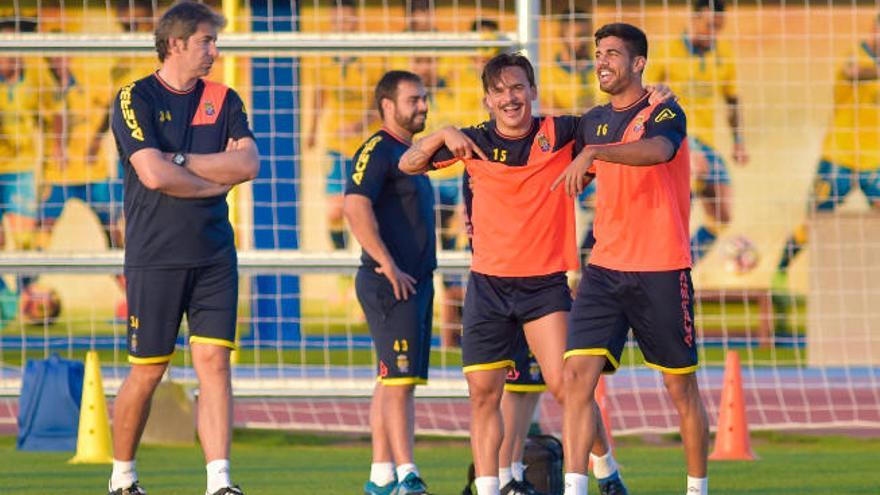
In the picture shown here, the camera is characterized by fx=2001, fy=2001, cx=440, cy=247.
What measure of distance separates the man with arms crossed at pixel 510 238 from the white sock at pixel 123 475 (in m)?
1.42

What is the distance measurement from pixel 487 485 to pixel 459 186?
1367cm

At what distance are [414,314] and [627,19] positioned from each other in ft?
34.5

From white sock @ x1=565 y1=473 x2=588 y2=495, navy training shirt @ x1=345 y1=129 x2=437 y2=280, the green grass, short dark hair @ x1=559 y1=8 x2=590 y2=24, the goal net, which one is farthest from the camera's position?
the goal net

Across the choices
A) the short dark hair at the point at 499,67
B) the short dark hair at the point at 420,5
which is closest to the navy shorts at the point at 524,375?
the short dark hair at the point at 499,67

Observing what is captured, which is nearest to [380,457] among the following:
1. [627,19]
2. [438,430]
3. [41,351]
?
[438,430]

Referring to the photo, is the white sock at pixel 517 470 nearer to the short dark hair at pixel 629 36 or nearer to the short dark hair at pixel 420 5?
the short dark hair at pixel 629 36

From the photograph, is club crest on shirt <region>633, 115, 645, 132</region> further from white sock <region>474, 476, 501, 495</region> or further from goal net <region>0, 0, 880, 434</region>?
goal net <region>0, 0, 880, 434</region>

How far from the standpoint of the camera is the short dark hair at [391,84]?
9070mm

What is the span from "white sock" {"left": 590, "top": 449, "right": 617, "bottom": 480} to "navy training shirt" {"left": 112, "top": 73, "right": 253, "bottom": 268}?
1.81 metres

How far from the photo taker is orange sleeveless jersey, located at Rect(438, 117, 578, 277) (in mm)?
8039

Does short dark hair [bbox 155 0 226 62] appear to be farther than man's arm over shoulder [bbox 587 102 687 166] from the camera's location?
Yes

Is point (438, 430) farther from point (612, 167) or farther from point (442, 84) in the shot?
point (442, 84)

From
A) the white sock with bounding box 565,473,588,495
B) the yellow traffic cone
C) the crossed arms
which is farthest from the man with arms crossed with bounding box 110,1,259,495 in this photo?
the yellow traffic cone

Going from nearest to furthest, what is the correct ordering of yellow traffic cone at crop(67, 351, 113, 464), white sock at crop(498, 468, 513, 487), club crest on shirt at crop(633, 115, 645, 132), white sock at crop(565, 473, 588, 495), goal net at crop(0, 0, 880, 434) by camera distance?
1. white sock at crop(565, 473, 588, 495)
2. club crest on shirt at crop(633, 115, 645, 132)
3. white sock at crop(498, 468, 513, 487)
4. yellow traffic cone at crop(67, 351, 113, 464)
5. goal net at crop(0, 0, 880, 434)
